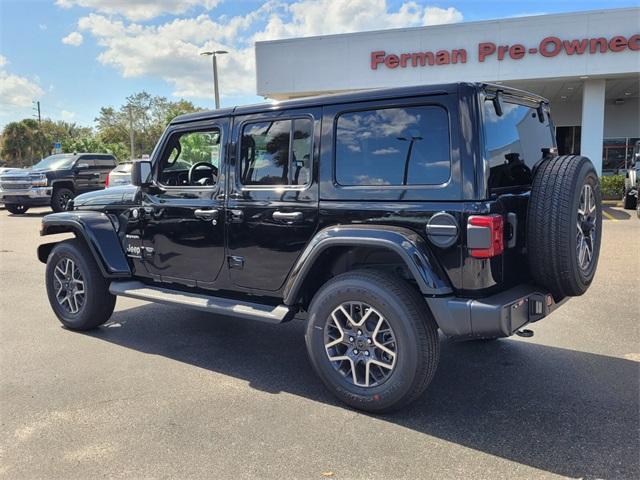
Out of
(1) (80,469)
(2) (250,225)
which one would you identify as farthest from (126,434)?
(2) (250,225)

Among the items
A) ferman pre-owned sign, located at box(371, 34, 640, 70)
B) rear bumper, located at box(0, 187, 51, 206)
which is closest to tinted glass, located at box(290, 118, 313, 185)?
rear bumper, located at box(0, 187, 51, 206)

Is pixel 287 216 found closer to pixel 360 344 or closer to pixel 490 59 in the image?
pixel 360 344

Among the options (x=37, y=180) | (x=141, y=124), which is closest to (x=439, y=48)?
(x=37, y=180)

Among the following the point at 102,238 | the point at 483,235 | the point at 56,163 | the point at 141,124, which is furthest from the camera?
the point at 141,124

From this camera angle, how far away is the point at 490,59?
17.2 metres

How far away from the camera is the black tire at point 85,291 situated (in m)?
4.91

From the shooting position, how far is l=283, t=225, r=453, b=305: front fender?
10.2 feet

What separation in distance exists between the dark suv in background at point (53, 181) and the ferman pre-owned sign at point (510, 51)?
984cm

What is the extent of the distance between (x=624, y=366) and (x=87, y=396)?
391cm

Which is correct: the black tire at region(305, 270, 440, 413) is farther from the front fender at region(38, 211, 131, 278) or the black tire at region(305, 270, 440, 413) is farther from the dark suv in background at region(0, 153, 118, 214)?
the dark suv in background at region(0, 153, 118, 214)

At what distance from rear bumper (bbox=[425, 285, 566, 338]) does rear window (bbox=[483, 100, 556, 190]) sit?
26.4 inches

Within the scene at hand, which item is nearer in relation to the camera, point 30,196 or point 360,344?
point 360,344

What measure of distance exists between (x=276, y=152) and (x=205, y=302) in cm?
128

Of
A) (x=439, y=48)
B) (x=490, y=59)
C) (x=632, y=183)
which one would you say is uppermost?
(x=439, y=48)
